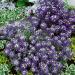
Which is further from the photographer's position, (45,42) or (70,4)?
(70,4)

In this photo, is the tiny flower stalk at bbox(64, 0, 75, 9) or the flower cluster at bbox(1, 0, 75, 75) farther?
the tiny flower stalk at bbox(64, 0, 75, 9)

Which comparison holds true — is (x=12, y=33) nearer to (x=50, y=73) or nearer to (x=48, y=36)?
(x=48, y=36)

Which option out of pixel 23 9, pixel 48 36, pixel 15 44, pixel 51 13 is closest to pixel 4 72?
pixel 15 44

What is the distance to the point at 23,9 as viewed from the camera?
16.5ft

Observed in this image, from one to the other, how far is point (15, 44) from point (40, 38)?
32 centimetres

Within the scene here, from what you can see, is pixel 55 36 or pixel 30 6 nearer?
pixel 55 36

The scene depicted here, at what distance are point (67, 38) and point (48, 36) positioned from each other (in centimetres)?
23

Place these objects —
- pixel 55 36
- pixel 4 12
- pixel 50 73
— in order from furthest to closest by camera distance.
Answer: pixel 4 12, pixel 55 36, pixel 50 73

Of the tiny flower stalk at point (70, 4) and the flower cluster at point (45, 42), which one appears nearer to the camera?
the flower cluster at point (45, 42)

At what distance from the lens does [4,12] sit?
4.95m

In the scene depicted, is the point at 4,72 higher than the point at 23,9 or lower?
lower

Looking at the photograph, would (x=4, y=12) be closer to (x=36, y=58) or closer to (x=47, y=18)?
(x=47, y=18)

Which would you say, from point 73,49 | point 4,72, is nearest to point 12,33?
point 4,72

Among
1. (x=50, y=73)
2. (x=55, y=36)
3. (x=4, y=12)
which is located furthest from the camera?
(x=4, y=12)
